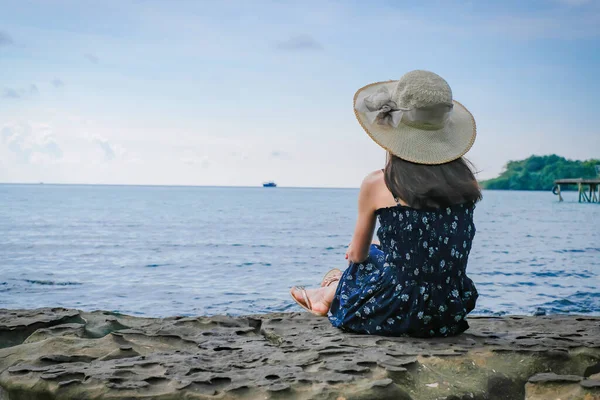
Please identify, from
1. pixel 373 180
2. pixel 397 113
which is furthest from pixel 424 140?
pixel 373 180

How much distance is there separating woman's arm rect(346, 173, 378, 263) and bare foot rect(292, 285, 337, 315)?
0.58m

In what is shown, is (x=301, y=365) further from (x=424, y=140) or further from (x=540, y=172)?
(x=540, y=172)

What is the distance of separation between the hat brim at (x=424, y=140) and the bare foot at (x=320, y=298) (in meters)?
1.27

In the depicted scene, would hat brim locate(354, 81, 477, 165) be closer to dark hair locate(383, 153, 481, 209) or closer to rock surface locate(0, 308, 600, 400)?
dark hair locate(383, 153, 481, 209)

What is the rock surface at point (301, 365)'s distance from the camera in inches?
→ 121

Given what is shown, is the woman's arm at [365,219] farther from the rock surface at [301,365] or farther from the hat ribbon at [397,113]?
the rock surface at [301,365]

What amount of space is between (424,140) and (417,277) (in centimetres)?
87

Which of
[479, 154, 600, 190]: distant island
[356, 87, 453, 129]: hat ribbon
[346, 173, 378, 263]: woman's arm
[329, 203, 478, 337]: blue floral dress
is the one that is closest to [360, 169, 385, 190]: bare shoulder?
[346, 173, 378, 263]: woman's arm

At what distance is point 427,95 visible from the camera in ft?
12.2

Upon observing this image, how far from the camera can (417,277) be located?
3.82 meters

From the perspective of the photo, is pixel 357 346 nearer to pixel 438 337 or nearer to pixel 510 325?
pixel 438 337

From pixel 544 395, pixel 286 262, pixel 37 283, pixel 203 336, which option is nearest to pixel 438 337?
pixel 544 395

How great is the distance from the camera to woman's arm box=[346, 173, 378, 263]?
3820 mm

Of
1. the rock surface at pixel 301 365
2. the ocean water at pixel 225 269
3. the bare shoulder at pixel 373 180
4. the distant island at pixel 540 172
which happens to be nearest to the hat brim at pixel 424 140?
the bare shoulder at pixel 373 180
